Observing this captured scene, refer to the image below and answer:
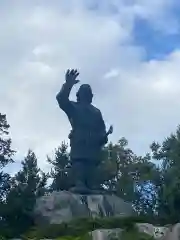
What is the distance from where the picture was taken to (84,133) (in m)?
22.1

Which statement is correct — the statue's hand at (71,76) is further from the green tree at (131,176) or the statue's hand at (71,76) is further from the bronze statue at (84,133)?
the green tree at (131,176)

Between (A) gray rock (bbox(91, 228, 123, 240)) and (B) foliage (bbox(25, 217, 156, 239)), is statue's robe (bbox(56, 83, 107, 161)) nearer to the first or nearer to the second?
(B) foliage (bbox(25, 217, 156, 239))

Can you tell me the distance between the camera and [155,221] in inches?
798

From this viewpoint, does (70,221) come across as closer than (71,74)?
Yes

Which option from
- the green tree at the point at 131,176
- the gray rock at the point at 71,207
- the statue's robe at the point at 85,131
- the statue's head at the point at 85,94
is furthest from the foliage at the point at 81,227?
the green tree at the point at 131,176

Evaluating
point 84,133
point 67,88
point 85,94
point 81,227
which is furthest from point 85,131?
point 81,227

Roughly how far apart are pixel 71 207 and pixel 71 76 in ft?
14.1

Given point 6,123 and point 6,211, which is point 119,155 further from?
point 6,211

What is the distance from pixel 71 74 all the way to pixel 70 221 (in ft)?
16.8

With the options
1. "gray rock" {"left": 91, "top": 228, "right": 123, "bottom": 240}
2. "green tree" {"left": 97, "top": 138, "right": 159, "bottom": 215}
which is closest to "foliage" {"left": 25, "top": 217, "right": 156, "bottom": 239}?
"gray rock" {"left": 91, "top": 228, "right": 123, "bottom": 240}

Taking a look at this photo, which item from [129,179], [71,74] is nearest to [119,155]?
[129,179]

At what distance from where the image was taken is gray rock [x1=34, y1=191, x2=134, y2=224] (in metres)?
19.8

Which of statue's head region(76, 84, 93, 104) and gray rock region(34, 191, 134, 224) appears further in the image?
statue's head region(76, 84, 93, 104)

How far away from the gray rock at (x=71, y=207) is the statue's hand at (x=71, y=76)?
143 inches
